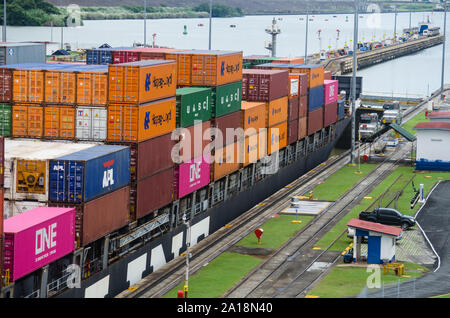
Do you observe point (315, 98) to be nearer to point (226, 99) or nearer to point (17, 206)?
point (226, 99)

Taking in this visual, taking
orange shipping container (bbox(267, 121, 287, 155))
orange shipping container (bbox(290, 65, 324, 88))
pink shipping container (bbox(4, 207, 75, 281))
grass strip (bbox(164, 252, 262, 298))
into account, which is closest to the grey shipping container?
orange shipping container (bbox(267, 121, 287, 155))

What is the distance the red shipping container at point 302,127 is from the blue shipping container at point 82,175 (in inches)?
1691

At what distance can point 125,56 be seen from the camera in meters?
63.8

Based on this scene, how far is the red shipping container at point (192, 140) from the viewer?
55312 mm

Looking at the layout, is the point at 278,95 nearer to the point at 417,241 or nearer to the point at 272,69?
the point at 272,69

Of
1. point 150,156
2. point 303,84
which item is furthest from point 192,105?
point 303,84

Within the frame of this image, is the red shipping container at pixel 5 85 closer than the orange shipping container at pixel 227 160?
Yes

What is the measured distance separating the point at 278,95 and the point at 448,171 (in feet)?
73.2

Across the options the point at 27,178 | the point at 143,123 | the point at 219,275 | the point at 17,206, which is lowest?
the point at 219,275

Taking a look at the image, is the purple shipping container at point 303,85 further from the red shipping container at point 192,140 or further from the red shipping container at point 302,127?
the red shipping container at point 192,140

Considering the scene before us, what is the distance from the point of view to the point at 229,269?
52188mm

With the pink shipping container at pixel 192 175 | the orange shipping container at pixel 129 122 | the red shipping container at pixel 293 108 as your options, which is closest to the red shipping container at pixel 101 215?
the orange shipping container at pixel 129 122

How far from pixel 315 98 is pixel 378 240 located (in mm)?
41085

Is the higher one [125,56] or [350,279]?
[125,56]
